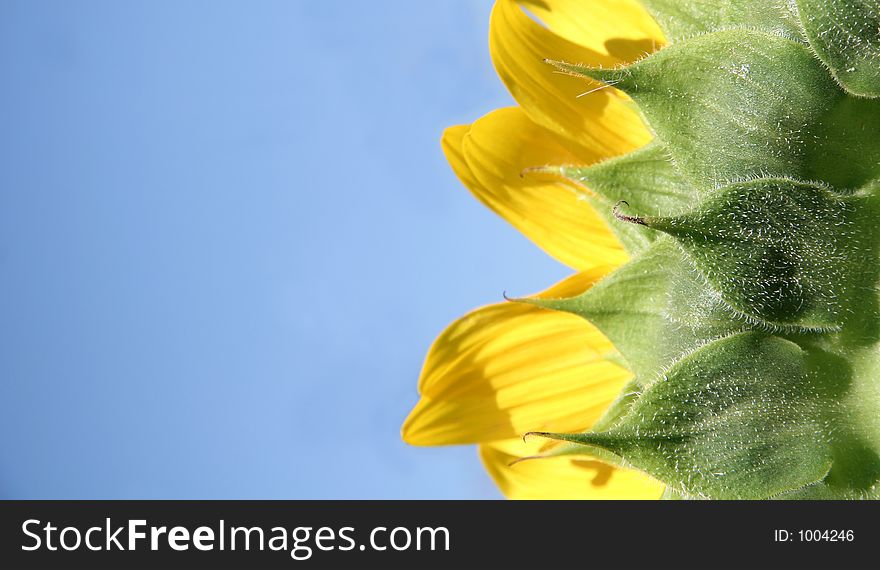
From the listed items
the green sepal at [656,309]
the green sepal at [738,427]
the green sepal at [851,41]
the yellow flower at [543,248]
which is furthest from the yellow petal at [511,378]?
the green sepal at [851,41]

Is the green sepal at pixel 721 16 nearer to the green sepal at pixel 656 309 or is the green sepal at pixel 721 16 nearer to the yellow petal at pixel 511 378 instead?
the green sepal at pixel 656 309

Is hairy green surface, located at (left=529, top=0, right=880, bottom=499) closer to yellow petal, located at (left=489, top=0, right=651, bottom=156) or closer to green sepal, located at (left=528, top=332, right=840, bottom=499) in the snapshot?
green sepal, located at (left=528, top=332, right=840, bottom=499)

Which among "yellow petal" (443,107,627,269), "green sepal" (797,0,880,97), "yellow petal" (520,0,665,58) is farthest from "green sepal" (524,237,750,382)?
"yellow petal" (520,0,665,58)

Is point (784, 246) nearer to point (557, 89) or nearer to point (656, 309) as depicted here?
point (656, 309)
